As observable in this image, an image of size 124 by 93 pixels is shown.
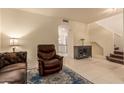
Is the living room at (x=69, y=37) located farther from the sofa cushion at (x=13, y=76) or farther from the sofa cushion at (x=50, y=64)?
the sofa cushion at (x=13, y=76)

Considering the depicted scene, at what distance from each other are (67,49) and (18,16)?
2.79 metres

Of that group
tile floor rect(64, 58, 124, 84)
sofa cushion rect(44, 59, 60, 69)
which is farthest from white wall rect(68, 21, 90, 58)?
sofa cushion rect(44, 59, 60, 69)

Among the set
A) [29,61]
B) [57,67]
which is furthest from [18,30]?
[57,67]

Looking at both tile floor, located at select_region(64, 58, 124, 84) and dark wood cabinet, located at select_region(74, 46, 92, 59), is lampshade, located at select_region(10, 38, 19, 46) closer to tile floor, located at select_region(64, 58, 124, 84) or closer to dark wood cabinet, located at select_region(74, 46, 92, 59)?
tile floor, located at select_region(64, 58, 124, 84)

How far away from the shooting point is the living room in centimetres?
318

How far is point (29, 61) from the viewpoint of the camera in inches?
163

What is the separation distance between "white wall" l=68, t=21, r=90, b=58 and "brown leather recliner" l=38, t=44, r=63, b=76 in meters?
1.98

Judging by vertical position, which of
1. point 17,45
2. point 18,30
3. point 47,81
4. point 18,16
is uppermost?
point 18,16

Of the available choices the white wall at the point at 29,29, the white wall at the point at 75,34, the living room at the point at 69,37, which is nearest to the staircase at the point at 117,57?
the living room at the point at 69,37

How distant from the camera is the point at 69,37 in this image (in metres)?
5.76

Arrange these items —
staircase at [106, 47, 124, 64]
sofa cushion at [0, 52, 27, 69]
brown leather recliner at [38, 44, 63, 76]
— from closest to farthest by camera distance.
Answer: sofa cushion at [0, 52, 27, 69], brown leather recliner at [38, 44, 63, 76], staircase at [106, 47, 124, 64]

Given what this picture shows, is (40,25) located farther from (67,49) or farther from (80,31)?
(80,31)

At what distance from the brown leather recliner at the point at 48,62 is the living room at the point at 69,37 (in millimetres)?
155
